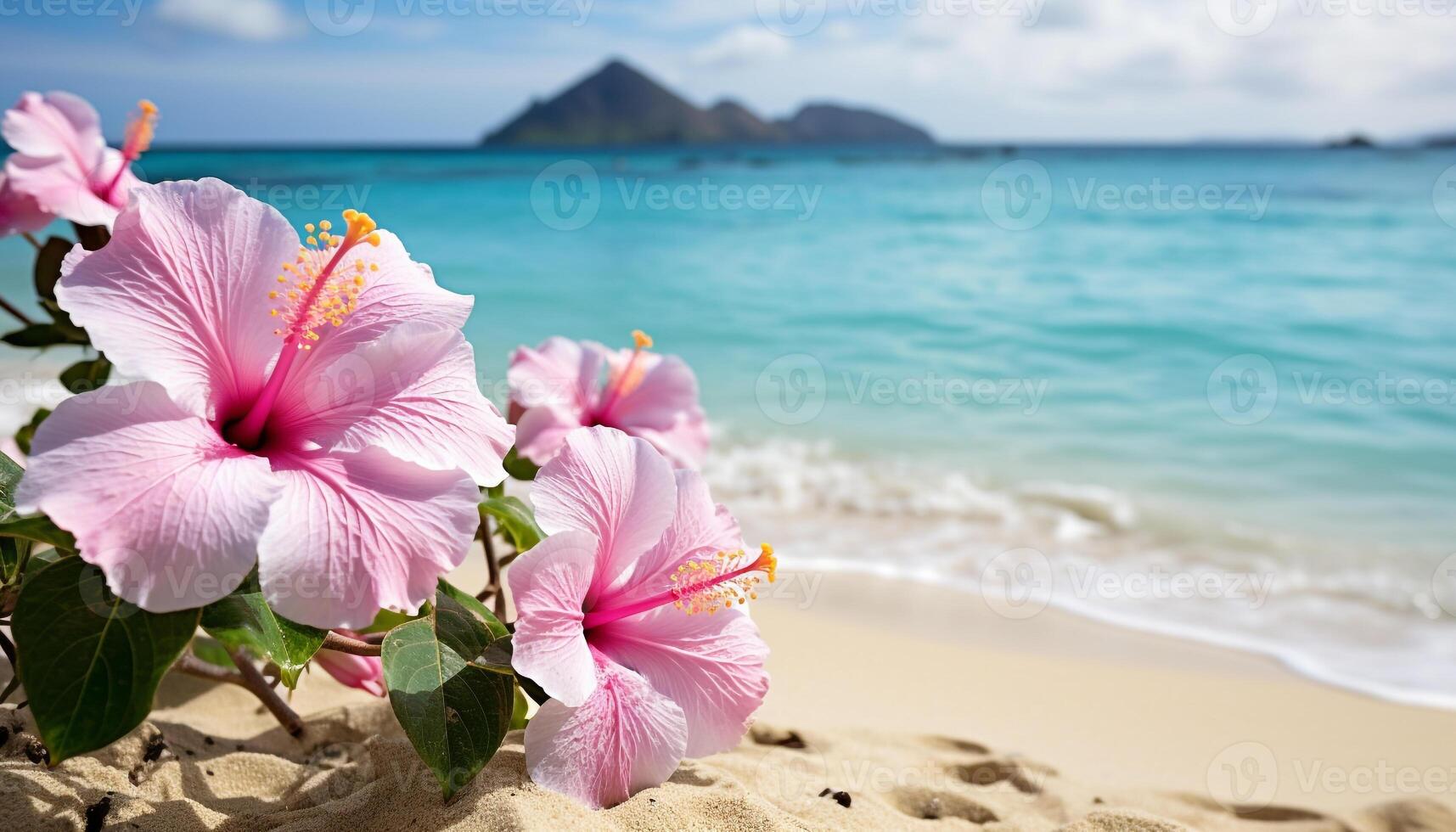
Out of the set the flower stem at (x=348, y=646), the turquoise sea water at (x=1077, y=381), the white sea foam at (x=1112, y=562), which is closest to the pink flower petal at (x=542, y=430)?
the flower stem at (x=348, y=646)

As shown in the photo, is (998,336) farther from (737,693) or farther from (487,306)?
(737,693)

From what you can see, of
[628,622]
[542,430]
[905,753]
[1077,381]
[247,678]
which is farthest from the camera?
[1077,381]

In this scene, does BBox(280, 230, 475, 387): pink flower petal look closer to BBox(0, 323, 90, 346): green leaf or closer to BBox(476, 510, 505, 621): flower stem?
BBox(476, 510, 505, 621): flower stem

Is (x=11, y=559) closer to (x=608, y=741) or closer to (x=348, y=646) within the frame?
(x=348, y=646)

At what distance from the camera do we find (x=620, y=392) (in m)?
2.07

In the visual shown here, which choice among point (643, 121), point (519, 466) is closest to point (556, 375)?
point (519, 466)

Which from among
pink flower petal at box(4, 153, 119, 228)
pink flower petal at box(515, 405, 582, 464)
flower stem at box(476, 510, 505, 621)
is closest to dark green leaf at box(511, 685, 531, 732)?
flower stem at box(476, 510, 505, 621)

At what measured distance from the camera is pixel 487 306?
40.0ft

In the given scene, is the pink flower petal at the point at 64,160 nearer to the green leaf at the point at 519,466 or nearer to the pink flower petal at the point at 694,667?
the green leaf at the point at 519,466

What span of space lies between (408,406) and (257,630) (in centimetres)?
29

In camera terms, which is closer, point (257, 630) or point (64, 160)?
point (257, 630)

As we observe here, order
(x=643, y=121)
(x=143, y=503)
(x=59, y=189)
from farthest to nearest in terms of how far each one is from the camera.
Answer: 1. (x=643, y=121)
2. (x=59, y=189)
3. (x=143, y=503)

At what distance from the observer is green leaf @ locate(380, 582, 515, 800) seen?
1.22m

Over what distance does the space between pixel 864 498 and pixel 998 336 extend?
549cm
